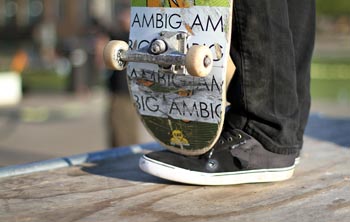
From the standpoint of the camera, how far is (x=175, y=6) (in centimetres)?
257

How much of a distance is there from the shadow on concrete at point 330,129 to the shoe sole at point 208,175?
949 mm

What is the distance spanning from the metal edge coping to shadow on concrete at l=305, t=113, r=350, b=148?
95 cm

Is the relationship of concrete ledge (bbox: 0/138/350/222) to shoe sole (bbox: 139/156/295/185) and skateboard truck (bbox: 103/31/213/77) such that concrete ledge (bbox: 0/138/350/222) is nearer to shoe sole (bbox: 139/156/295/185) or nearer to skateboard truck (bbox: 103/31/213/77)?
shoe sole (bbox: 139/156/295/185)

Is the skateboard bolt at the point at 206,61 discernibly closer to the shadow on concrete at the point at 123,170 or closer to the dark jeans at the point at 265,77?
the dark jeans at the point at 265,77

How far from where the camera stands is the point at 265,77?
2537 millimetres

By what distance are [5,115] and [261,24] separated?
12.3 m

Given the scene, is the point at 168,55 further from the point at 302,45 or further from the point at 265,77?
the point at 302,45

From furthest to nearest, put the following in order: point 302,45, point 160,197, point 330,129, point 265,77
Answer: point 330,129 → point 302,45 → point 265,77 → point 160,197

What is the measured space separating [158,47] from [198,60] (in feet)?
0.81

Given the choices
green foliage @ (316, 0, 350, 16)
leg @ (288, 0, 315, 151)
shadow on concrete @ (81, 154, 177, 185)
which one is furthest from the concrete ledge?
green foliage @ (316, 0, 350, 16)

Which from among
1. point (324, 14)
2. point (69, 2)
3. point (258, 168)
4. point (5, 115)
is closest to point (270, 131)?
point (258, 168)

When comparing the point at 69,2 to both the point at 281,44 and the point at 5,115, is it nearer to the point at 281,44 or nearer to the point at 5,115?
the point at 5,115

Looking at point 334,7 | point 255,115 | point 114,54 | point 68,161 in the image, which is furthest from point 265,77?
point 334,7

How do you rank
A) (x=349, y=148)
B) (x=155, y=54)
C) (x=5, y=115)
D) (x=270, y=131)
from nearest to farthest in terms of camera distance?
(x=155, y=54) < (x=270, y=131) < (x=349, y=148) < (x=5, y=115)
